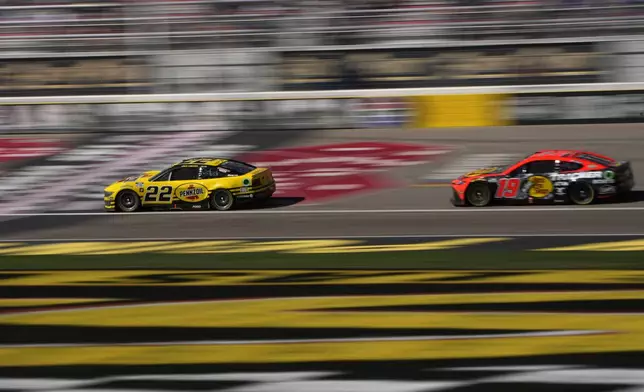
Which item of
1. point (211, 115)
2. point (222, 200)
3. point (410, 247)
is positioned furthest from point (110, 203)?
point (211, 115)

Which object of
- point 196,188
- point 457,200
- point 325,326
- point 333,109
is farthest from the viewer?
point 333,109

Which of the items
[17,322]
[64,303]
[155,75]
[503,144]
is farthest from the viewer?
[155,75]

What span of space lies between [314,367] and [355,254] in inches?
181

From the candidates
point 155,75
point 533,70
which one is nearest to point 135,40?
point 155,75

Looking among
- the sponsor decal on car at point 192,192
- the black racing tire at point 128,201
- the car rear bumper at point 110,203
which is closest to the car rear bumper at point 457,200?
the sponsor decal on car at point 192,192

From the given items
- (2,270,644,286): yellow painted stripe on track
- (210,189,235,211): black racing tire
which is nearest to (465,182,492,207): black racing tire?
(210,189,235,211): black racing tire

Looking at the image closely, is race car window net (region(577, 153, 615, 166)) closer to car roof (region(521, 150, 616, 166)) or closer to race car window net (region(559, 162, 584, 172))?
car roof (region(521, 150, 616, 166))

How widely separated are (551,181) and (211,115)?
10504 mm

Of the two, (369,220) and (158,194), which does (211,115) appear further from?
(369,220)

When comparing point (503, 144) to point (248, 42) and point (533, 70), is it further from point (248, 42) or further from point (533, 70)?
point (248, 42)

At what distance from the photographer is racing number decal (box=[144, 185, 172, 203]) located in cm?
1641

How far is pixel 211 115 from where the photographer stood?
75.8 feet

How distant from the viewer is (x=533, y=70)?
73.3 feet

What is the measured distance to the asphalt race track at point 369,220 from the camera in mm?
13531
